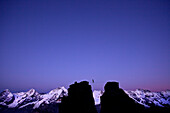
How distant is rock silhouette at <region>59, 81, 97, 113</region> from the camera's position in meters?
24.5

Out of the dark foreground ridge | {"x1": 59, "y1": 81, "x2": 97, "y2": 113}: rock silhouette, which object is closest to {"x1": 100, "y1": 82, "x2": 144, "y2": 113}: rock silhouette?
the dark foreground ridge

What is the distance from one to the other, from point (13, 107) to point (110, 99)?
762 ft

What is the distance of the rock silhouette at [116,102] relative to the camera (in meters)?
21.3

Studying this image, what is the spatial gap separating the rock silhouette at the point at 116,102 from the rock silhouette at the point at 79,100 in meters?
3.27

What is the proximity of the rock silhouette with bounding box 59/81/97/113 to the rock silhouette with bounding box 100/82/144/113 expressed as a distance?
3274 mm

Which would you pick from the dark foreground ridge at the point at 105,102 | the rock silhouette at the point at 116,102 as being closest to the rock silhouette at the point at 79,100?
the dark foreground ridge at the point at 105,102

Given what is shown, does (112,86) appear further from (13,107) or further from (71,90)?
(13,107)

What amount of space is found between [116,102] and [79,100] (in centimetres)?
818

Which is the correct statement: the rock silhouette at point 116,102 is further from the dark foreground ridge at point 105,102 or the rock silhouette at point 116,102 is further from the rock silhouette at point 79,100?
the rock silhouette at point 79,100

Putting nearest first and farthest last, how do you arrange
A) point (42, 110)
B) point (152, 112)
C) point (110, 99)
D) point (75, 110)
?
point (152, 112), point (110, 99), point (75, 110), point (42, 110)

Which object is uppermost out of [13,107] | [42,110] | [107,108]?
[107,108]

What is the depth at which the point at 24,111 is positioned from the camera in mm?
176875

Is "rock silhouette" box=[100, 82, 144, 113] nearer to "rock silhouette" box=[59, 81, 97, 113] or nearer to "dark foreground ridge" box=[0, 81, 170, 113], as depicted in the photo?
"dark foreground ridge" box=[0, 81, 170, 113]

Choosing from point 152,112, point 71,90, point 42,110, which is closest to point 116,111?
point 152,112
